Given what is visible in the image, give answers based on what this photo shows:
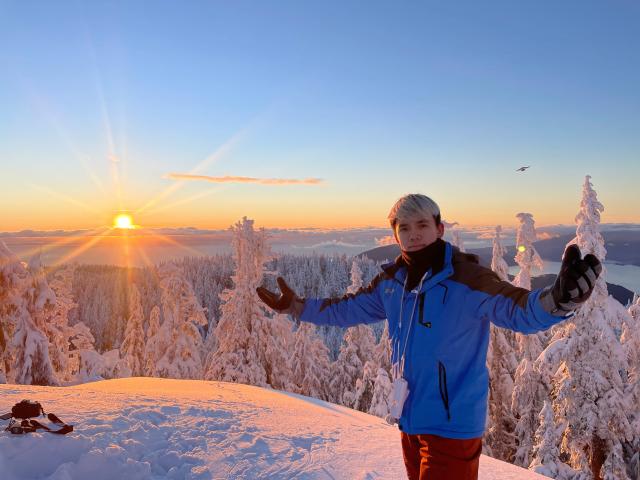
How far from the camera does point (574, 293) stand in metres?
2.29

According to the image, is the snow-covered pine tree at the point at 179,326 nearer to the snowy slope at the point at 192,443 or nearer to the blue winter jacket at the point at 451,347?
the snowy slope at the point at 192,443

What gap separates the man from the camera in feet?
9.22

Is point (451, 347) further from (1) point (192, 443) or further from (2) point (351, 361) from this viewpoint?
(2) point (351, 361)

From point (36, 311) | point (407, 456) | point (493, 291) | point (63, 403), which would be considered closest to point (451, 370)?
point (493, 291)

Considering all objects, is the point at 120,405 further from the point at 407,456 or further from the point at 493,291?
the point at 493,291

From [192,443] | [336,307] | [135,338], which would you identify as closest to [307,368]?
[135,338]

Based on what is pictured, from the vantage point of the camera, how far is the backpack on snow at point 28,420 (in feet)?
14.7

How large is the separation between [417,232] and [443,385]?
3.48ft

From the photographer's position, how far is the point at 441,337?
288 centimetres

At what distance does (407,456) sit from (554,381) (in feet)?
49.0

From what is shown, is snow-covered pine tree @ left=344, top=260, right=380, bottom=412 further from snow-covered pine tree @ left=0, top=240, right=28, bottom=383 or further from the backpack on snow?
the backpack on snow

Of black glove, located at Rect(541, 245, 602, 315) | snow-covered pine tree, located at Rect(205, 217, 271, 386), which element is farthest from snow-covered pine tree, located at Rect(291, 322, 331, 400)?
black glove, located at Rect(541, 245, 602, 315)

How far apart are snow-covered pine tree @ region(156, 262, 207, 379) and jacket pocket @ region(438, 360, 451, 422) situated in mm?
22635

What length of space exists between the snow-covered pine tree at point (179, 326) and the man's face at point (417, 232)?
2257cm
